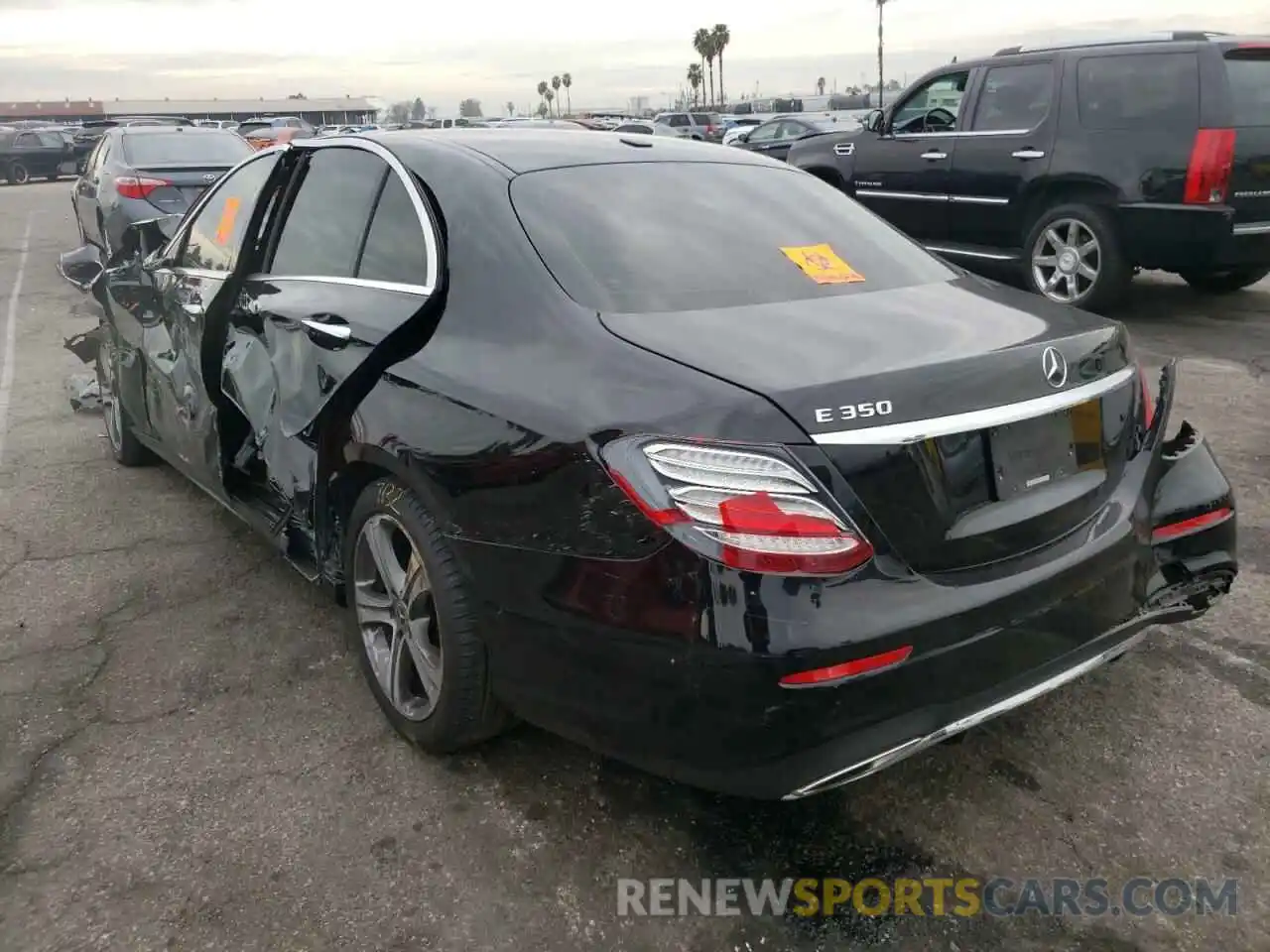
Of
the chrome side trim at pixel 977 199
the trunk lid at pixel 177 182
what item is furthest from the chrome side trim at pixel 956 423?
the trunk lid at pixel 177 182

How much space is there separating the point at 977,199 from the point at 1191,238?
1.79m

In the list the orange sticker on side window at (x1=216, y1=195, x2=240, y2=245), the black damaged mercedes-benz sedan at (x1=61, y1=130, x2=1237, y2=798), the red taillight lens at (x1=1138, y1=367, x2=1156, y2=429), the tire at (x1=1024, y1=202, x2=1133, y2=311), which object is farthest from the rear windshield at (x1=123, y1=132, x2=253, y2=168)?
the red taillight lens at (x1=1138, y1=367, x2=1156, y2=429)

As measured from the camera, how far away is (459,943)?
2.23 metres

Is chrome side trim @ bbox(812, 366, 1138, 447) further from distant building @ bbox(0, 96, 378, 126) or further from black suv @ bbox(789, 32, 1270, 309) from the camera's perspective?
distant building @ bbox(0, 96, 378, 126)

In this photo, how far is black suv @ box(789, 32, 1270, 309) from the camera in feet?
23.5

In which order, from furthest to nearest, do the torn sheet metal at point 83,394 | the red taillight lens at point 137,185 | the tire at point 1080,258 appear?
the red taillight lens at point 137,185 → the tire at point 1080,258 → the torn sheet metal at point 83,394

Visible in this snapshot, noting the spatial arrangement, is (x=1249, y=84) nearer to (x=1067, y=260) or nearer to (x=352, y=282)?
(x=1067, y=260)

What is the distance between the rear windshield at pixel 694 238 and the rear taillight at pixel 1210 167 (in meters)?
5.01

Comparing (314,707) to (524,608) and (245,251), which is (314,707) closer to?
(524,608)

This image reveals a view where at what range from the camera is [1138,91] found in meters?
7.56

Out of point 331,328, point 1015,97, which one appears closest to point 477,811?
point 331,328

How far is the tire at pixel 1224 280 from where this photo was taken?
8641 millimetres

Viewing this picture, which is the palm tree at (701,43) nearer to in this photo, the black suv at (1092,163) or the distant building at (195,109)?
the distant building at (195,109)

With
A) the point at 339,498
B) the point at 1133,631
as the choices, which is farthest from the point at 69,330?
the point at 1133,631
